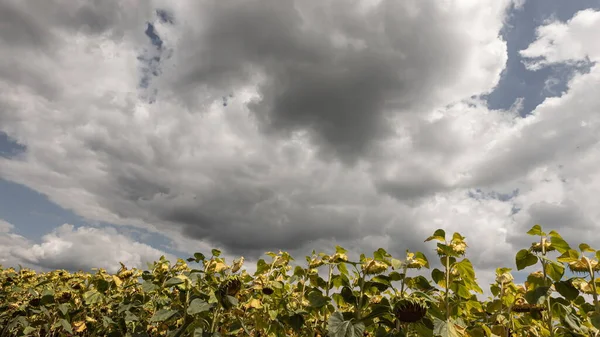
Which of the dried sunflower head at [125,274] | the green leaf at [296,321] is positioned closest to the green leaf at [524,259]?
the green leaf at [296,321]

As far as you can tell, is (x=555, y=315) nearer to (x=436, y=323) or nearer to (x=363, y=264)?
(x=436, y=323)

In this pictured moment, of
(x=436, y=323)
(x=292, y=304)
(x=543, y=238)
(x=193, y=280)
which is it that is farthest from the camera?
(x=292, y=304)

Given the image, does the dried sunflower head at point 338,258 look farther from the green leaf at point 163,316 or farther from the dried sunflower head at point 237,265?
the green leaf at point 163,316

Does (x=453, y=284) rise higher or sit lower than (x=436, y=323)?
higher

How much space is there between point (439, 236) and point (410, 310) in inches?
33.7

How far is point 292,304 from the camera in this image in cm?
536

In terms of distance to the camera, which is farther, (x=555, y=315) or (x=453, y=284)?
(x=453, y=284)

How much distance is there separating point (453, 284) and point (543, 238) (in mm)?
992

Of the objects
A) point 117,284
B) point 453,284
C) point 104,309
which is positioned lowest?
point 104,309

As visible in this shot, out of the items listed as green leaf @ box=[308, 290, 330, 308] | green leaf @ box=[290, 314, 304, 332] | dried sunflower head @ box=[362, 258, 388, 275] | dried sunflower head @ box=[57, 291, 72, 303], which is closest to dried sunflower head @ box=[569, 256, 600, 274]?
dried sunflower head @ box=[362, 258, 388, 275]

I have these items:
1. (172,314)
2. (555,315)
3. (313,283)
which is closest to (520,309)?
(555,315)

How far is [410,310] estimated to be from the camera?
3.01 metres

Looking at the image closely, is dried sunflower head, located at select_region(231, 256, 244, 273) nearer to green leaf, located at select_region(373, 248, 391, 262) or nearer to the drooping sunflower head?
the drooping sunflower head

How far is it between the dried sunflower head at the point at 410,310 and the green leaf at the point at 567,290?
115cm
